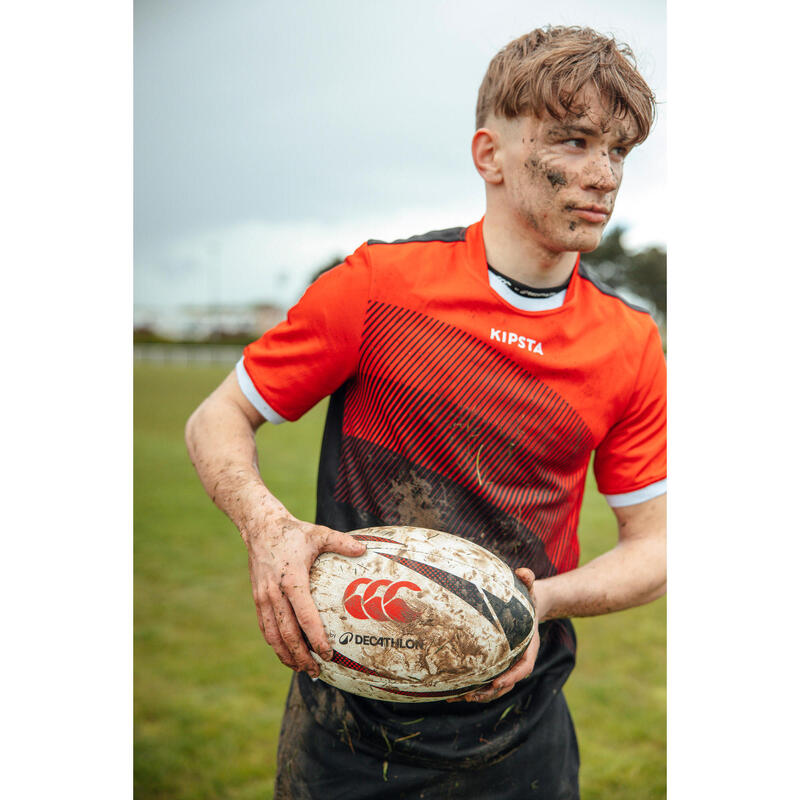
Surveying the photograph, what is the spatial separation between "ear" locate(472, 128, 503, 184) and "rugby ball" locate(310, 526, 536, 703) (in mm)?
659

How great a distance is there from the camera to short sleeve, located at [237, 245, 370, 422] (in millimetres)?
1306

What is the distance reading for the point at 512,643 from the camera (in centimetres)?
117

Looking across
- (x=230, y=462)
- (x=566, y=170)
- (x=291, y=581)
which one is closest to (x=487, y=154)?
(x=566, y=170)

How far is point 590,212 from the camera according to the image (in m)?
1.32

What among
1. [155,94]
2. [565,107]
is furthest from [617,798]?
[155,94]

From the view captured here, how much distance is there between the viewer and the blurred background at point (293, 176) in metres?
1.62

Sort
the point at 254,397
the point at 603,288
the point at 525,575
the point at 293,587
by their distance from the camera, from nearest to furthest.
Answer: the point at 293,587, the point at 525,575, the point at 254,397, the point at 603,288


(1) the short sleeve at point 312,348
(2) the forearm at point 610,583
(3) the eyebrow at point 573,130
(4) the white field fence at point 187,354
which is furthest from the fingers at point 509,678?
(4) the white field fence at point 187,354

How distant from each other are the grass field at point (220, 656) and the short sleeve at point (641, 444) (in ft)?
2.30

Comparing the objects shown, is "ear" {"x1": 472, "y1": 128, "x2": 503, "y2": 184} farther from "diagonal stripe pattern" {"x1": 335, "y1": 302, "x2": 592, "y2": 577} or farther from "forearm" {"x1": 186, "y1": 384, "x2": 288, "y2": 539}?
"forearm" {"x1": 186, "y1": 384, "x2": 288, "y2": 539}

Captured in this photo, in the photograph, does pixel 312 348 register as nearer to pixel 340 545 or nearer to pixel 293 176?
pixel 340 545

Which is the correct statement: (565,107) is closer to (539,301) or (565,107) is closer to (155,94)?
(539,301)

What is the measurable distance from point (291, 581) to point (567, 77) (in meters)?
0.92

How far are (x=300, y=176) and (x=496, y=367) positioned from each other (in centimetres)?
74
